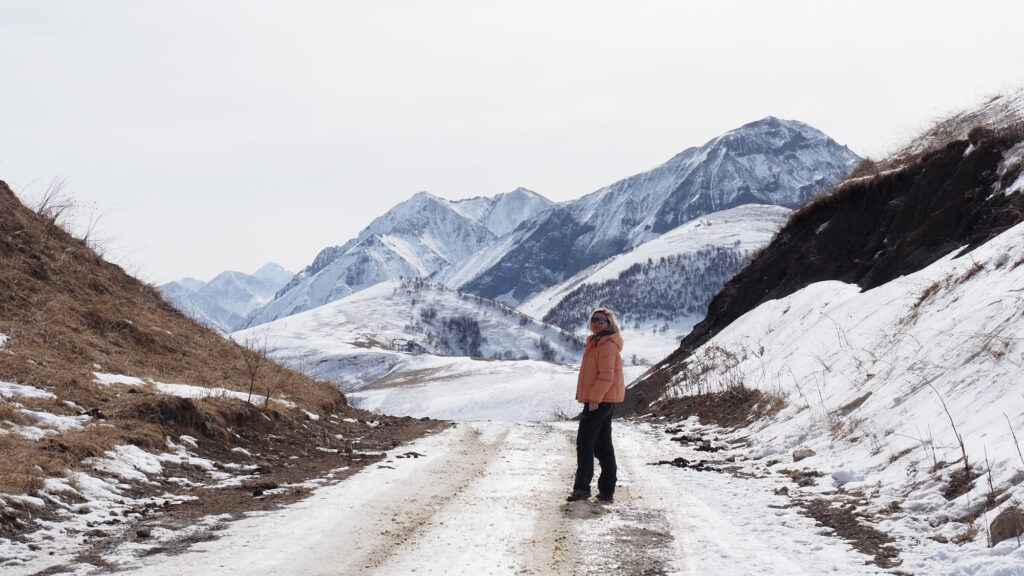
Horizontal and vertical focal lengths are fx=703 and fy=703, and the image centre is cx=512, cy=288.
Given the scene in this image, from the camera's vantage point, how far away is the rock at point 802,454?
33.4 feet

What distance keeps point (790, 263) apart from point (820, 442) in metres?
20.5

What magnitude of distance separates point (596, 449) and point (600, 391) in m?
0.76

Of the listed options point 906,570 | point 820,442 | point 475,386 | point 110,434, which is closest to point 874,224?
point 820,442

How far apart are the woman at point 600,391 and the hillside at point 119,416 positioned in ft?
11.9

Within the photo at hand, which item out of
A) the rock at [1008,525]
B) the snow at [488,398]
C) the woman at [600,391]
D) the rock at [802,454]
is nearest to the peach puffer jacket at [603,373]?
the woman at [600,391]

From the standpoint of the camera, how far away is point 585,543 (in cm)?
645

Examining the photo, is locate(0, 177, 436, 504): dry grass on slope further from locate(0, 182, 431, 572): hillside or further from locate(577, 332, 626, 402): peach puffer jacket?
locate(577, 332, 626, 402): peach puffer jacket

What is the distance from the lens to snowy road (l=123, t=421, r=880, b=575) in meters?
5.64

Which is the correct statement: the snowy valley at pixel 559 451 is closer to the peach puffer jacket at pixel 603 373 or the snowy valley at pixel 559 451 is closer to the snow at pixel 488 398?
the peach puffer jacket at pixel 603 373

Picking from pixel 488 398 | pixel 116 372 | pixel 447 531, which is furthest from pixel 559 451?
pixel 488 398

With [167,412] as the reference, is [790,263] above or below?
above

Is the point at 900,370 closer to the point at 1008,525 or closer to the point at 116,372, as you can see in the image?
the point at 1008,525

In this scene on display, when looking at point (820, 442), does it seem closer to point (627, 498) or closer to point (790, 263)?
point (627, 498)

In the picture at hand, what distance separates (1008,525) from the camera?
5.35 m
